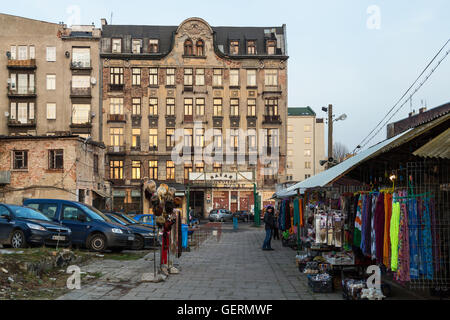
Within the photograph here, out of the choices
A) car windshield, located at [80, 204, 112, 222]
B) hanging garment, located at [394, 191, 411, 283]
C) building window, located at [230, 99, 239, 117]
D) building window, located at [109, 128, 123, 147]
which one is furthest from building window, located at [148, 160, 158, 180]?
hanging garment, located at [394, 191, 411, 283]

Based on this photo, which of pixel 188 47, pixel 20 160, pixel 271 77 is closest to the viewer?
pixel 20 160

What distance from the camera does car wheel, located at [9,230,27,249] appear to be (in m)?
13.7

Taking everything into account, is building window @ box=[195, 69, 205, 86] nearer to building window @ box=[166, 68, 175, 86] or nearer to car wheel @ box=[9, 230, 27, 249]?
building window @ box=[166, 68, 175, 86]

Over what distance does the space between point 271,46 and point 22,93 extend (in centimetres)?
2577

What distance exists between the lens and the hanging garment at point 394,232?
749cm

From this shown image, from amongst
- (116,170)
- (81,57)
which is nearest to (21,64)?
(81,57)

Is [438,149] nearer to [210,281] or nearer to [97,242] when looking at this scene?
[210,281]

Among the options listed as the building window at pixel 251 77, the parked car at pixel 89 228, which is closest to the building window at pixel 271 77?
the building window at pixel 251 77

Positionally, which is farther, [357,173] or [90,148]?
[90,148]

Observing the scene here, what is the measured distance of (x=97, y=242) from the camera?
51.4 ft

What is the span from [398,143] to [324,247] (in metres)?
4.81

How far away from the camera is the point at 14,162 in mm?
28750

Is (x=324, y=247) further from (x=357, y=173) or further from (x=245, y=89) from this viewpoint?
(x=245, y=89)
